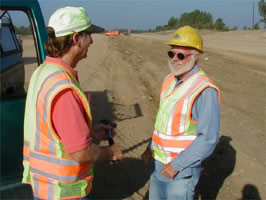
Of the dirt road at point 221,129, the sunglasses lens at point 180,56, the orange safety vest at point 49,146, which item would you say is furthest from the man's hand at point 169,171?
the dirt road at point 221,129

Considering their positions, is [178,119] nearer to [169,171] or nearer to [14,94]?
[169,171]

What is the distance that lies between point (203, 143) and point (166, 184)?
1.85 feet

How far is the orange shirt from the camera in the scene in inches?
64.5

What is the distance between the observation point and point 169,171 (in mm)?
2340

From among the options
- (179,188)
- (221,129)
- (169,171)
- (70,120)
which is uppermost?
(70,120)

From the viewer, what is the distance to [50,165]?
1845 mm

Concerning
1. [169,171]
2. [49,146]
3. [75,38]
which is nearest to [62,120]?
[49,146]

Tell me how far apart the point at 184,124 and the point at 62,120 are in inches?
40.1

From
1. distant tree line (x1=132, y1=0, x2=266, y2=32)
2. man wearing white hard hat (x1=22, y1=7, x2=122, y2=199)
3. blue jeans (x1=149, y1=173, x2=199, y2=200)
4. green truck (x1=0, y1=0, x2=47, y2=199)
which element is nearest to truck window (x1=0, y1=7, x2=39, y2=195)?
green truck (x1=0, y1=0, x2=47, y2=199)

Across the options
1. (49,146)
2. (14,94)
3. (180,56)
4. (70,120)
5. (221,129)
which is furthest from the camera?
(221,129)

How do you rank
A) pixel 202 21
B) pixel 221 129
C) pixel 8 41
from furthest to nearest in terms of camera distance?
pixel 202 21 → pixel 221 129 → pixel 8 41

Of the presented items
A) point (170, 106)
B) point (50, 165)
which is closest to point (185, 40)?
point (170, 106)

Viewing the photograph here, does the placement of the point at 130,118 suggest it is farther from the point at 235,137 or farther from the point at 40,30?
the point at 40,30

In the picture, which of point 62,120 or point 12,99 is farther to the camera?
point 12,99
